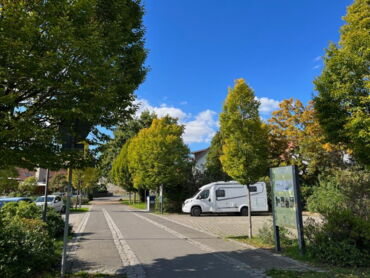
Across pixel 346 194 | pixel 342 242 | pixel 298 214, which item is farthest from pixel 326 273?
pixel 346 194

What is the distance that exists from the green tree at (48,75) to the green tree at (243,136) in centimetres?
652

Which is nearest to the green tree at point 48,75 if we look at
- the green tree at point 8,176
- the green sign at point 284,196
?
the green tree at point 8,176

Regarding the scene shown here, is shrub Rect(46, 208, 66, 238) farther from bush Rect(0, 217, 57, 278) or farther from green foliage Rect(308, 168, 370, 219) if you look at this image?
green foliage Rect(308, 168, 370, 219)

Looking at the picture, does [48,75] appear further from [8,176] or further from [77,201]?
[77,201]

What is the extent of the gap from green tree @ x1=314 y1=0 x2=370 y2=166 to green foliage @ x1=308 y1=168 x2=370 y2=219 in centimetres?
208

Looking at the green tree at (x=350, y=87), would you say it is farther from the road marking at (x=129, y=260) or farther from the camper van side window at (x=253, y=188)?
the camper van side window at (x=253, y=188)

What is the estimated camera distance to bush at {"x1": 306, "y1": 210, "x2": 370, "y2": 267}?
6.40 m

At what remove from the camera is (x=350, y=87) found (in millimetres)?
A: 10430

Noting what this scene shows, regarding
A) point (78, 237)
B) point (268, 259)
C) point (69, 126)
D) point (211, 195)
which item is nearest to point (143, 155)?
point (211, 195)

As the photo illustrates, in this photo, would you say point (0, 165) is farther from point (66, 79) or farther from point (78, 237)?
point (78, 237)

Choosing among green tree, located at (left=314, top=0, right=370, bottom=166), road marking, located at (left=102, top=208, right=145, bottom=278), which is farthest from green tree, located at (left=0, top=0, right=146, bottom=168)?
green tree, located at (left=314, top=0, right=370, bottom=166)

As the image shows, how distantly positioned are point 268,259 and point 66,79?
6456 mm

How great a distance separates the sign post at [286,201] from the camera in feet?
25.3

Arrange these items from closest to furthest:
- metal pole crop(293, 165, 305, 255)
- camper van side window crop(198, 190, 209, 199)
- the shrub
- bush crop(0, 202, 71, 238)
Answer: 1. metal pole crop(293, 165, 305, 255)
2. bush crop(0, 202, 71, 238)
3. the shrub
4. camper van side window crop(198, 190, 209, 199)
